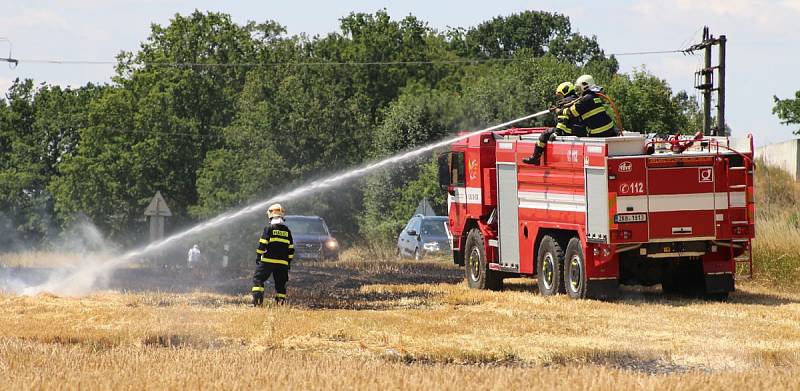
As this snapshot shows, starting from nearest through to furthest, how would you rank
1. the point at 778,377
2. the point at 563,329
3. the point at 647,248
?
the point at 778,377 < the point at 563,329 < the point at 647,248

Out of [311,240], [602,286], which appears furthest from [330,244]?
[602,286]

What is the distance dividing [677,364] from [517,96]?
39.0 m

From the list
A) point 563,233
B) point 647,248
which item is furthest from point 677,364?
point 563,233

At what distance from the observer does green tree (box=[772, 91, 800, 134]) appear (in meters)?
60.0

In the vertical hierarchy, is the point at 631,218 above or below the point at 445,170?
below

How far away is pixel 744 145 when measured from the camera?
18.7 meters

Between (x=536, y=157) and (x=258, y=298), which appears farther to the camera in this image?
(x=536, y=157)

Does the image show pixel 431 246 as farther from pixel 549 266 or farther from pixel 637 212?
pixel 637 212

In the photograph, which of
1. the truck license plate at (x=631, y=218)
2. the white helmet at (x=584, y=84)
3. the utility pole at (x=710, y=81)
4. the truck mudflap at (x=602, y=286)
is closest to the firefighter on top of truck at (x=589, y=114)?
the white helmet at (x=584, y=84)

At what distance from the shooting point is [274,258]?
18.8 m

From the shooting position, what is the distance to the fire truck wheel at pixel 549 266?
19.4 meters

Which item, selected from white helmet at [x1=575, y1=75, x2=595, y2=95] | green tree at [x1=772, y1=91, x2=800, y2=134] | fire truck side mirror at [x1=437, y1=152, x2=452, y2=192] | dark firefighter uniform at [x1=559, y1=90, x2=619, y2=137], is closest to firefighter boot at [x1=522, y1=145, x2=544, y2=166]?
dark firefighter uniform at [x1=559, y1=90, x2=619, y2=137]

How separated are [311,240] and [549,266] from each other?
16.8 m

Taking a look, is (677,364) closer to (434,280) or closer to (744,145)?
(744,145)
